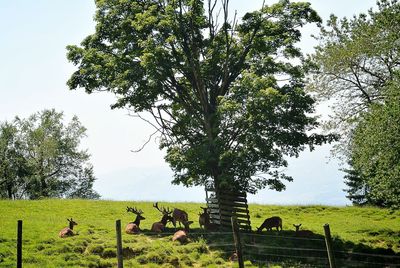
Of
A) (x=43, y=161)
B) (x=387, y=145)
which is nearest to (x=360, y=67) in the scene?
(x=387, y=145)

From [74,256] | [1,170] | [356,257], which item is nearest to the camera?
[74,256]

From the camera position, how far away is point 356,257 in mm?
24219

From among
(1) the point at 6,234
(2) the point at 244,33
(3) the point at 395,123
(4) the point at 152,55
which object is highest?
(2) the point at 244,33

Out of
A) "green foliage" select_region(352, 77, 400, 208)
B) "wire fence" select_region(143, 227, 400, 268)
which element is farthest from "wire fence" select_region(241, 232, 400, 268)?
"green foliage" select_region(352, 77, 400, 208)

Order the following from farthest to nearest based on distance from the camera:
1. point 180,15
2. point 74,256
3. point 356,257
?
point 180,15
point 356,257
point 74,256

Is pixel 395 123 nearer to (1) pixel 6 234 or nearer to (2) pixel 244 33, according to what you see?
(2) pixel 244 33

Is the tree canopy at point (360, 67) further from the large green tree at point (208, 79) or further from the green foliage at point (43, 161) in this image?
the green foliage at point (43, 161)

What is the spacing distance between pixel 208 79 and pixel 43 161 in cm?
4373

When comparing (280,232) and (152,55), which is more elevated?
(152,55)

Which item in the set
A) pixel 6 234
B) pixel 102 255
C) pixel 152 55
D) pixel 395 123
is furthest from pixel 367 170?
pixel 6 234

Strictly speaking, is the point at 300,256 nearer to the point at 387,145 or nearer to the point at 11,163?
the point at 387,145

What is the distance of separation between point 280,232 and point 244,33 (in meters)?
15.0

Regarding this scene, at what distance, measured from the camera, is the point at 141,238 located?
82.8 feet

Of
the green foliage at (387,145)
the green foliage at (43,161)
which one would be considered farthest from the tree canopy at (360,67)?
the green foliage at (43,161)
